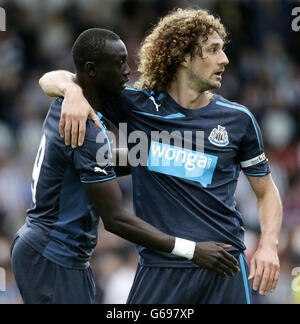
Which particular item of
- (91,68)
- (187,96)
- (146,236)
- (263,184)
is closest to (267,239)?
(263,184)

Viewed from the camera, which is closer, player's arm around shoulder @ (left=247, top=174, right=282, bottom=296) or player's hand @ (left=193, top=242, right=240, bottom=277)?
player's hand @ (left=193, top=242, right=240, bottom=277)

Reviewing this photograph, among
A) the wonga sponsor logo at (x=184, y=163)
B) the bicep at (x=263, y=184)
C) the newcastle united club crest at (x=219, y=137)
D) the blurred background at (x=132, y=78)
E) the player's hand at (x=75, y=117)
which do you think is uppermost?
the player's hand at (x=75, y=117)

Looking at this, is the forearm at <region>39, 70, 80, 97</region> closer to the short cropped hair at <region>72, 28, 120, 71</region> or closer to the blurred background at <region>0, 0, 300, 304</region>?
the short cropped hair at <region>72, 28, 120, 71</region>

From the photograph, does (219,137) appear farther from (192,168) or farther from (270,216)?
(270,216)

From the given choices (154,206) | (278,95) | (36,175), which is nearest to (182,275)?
(154,206)

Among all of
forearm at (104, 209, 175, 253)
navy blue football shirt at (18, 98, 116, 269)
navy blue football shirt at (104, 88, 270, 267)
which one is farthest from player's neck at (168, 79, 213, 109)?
forearm at (104, 209, 175, 253)

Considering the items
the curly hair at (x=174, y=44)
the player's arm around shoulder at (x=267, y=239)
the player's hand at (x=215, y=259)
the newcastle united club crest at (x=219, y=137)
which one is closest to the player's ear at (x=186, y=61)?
the curly hair at (x=174, y=44)

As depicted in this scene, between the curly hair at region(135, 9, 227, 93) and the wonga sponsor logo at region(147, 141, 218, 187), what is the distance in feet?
1.64

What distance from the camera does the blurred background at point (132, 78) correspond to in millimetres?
9844

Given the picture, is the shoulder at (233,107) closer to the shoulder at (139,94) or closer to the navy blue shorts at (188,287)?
the shoulder at (139,94)

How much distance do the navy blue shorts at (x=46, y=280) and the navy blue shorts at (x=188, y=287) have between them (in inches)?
17.0

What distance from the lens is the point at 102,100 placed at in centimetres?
487

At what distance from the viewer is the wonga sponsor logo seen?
485 centimetres

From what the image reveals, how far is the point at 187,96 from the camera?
5.02 meters
